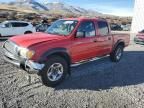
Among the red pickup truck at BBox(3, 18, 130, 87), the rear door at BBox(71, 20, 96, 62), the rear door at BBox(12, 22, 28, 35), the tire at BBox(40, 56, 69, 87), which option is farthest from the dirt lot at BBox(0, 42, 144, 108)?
the rear door at BBox(12, 22, 28, 35)

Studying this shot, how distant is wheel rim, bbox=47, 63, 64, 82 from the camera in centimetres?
648

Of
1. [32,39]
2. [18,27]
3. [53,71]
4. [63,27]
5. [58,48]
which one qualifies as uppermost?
[63,27]

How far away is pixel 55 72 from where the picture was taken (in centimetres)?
669

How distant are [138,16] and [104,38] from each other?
27.6 m

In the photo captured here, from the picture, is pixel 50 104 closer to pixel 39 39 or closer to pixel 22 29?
pixel 39 39

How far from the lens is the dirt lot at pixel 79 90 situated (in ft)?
17.7

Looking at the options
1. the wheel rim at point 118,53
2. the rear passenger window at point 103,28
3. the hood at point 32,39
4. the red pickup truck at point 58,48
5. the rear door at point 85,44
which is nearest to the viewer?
the red pickup truck at point 58,48

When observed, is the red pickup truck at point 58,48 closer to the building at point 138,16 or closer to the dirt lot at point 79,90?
the dirt lot at point 79,90

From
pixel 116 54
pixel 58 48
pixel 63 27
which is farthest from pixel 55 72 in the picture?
pixel 116 54

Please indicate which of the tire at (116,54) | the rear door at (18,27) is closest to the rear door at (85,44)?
the tire at (116,54)

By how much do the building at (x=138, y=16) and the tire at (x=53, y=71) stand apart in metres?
29.2

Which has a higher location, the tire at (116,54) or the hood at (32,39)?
the hood at (32,39)

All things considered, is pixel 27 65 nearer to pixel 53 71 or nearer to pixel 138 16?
pixel 53 71

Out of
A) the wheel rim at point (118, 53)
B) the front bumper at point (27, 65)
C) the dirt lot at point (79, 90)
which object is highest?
the front bumper at point (27, 65)
